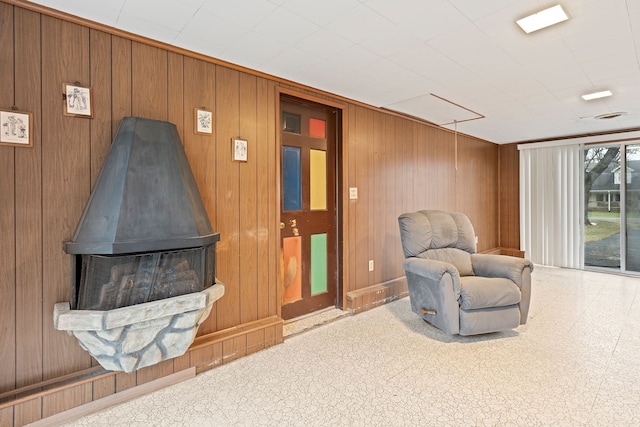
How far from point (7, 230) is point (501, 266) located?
365 centimetres

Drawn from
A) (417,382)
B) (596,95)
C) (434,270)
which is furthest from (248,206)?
(596,95)

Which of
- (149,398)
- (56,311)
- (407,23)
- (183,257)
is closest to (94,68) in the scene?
(183,257)

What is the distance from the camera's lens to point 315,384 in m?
2.11

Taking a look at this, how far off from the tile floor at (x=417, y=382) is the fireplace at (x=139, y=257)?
465 mm

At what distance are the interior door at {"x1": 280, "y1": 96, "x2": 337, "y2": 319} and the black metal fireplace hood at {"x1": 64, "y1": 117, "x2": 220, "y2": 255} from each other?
1170mm

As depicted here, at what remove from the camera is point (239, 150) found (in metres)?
2.56

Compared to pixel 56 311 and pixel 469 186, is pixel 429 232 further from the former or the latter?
pixel 56 311

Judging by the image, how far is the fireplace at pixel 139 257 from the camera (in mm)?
1705

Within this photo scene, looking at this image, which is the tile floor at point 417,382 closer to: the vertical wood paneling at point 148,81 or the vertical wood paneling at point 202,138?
the vertical wood paneling at point 202,138

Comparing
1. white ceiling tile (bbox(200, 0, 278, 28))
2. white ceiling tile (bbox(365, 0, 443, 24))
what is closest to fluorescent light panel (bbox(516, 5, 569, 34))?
white ceiling tile (bbox(365, 0, 443, 24))

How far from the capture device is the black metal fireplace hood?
172 centimetres

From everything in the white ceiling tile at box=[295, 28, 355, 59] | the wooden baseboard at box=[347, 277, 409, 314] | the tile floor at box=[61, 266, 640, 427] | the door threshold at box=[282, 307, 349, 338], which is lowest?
the tile floor at box=[61, 266, 640, 427]

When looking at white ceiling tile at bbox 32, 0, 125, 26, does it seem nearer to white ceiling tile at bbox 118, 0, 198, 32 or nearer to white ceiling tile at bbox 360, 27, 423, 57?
white ceiling tile at bbox 118, 0, 198, 32

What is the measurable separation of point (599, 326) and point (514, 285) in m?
1.01
